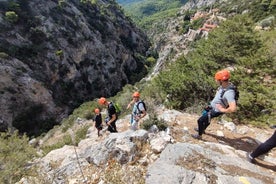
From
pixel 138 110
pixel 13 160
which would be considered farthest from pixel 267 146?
pixel 13 160

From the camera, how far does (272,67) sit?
12.0 m

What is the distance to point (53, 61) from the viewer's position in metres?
41.2

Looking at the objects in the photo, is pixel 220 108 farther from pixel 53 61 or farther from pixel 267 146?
pixel 53 61

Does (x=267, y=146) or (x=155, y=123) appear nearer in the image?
(x=267, y=146)

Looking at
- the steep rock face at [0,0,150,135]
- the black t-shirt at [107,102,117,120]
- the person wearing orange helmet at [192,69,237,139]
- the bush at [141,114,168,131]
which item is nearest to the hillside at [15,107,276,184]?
the bush at [141,114,168,131]

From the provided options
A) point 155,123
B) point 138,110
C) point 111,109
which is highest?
point 138,110

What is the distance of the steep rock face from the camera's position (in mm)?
34438

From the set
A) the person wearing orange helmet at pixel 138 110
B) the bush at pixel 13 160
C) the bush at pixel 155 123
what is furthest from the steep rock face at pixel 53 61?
the bush at pixel 155 123

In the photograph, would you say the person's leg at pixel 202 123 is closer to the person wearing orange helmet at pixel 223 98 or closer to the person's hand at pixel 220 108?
the person wearing orange helmet at pixel 223 98

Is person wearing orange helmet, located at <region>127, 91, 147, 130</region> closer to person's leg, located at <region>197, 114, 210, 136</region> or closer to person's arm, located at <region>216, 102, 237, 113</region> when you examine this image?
person's leg, located at <region>197, 114, 210, 136</region>

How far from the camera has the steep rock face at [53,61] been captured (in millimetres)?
34438

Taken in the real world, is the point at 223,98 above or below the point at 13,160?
above

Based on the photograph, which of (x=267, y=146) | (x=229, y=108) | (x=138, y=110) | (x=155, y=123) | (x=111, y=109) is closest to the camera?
(x=267, y=146)

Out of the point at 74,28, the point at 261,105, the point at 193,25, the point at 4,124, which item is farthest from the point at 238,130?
the point at 193,25
